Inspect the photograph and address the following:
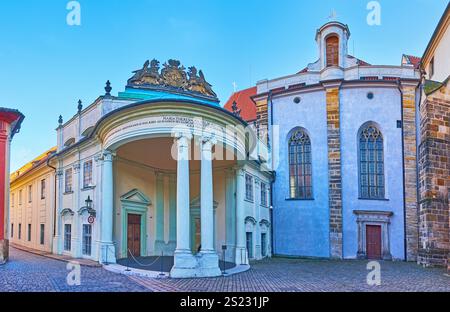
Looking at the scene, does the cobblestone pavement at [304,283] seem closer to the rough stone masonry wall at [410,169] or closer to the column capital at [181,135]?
the column capital at [181,135]

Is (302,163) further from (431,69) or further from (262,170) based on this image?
(431,69)

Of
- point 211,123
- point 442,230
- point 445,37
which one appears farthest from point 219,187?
point 445,37

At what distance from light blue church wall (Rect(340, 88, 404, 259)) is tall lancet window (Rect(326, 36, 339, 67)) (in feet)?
8.45

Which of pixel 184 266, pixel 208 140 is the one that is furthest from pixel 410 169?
pixel 184 266

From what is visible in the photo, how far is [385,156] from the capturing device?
86.7 feet

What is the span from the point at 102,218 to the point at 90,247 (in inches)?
118

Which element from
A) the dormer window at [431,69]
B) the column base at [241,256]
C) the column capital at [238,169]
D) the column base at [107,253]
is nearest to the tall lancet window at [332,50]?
the dormer window at [431,69]

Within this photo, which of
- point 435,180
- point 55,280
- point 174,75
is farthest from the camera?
point 435,180

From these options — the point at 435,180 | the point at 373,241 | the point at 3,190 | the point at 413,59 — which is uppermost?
the point at 413,59

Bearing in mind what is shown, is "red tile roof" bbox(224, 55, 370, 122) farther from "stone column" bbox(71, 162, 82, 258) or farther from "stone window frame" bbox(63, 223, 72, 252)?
"stone window frame" bbox(63, 223, 72, 252)

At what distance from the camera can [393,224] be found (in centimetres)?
2584

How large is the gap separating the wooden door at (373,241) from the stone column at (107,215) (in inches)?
624

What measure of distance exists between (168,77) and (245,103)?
2104 cm
